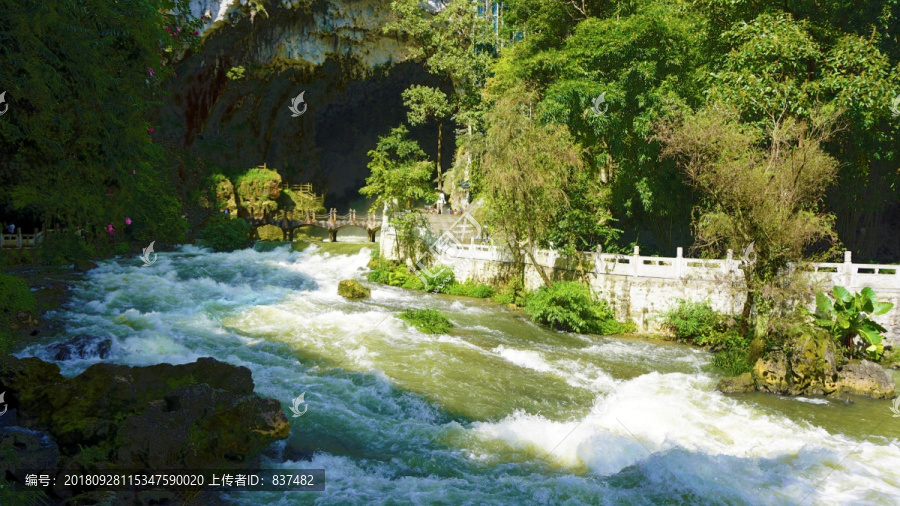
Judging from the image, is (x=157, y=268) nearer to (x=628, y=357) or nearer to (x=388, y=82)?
(x=628, y=357)

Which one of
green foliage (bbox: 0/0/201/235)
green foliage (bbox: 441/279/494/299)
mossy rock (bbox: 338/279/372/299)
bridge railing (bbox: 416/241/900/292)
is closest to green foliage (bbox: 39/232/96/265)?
mossy rock (bbox: 338/279/372/299)

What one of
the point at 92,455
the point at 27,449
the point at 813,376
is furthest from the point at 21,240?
the point at 813,376

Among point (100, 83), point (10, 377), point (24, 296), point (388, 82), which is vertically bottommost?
point (10, 377)

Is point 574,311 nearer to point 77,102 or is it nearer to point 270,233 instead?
point 77,102

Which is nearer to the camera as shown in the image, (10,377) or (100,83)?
(100,83)

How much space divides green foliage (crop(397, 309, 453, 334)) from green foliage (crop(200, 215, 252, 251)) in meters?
17.4

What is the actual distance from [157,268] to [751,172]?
20.7 m

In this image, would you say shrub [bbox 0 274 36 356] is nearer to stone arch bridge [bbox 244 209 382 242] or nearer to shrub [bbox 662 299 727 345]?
shrub [bbox 662 299 727 345]

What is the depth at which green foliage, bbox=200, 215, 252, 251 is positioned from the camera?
3136cm

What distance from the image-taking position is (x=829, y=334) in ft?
45.0

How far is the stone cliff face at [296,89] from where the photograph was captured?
36.8 metres

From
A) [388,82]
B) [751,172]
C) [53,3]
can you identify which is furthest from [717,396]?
[388,82]

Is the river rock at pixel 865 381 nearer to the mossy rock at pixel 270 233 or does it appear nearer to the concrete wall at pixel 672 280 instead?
the concrete wall at pixel 672 280

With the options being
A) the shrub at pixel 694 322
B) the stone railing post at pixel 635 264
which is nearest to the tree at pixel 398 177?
the stone railing post at pixel 635 264
